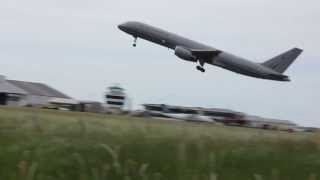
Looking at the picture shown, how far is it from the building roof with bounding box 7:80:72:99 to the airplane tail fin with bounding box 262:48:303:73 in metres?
48.6

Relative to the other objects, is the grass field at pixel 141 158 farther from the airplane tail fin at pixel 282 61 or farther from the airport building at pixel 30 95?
the airport building at pixel 30 95

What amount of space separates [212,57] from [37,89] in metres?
54.8

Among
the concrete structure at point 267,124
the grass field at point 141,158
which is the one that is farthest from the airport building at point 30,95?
the grass field at point 141,158

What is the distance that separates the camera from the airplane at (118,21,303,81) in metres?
87.7

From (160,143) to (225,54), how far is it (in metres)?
80.3

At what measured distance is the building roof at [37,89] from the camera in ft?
419

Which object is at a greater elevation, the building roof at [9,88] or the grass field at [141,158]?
the building roof at [9,88]

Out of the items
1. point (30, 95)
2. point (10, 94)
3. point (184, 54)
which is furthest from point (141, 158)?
point (30, 95)

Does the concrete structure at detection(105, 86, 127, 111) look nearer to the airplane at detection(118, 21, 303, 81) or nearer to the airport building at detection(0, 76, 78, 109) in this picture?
the airport building at detection(0, 76, 78, 109)

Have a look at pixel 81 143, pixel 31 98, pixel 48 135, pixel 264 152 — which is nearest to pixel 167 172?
pixel 81 143

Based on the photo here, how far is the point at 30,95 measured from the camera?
125 metres

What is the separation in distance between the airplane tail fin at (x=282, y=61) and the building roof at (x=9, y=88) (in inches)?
1592

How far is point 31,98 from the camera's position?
124 metres

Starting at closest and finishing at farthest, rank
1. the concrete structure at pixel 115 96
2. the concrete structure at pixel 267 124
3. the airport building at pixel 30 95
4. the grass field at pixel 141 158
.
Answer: the grass field at pixel 141 158 < the concrete structure at pixel 267 124 < the airport building at pixel 30 95 < the concrete structure at pixel 115 96
